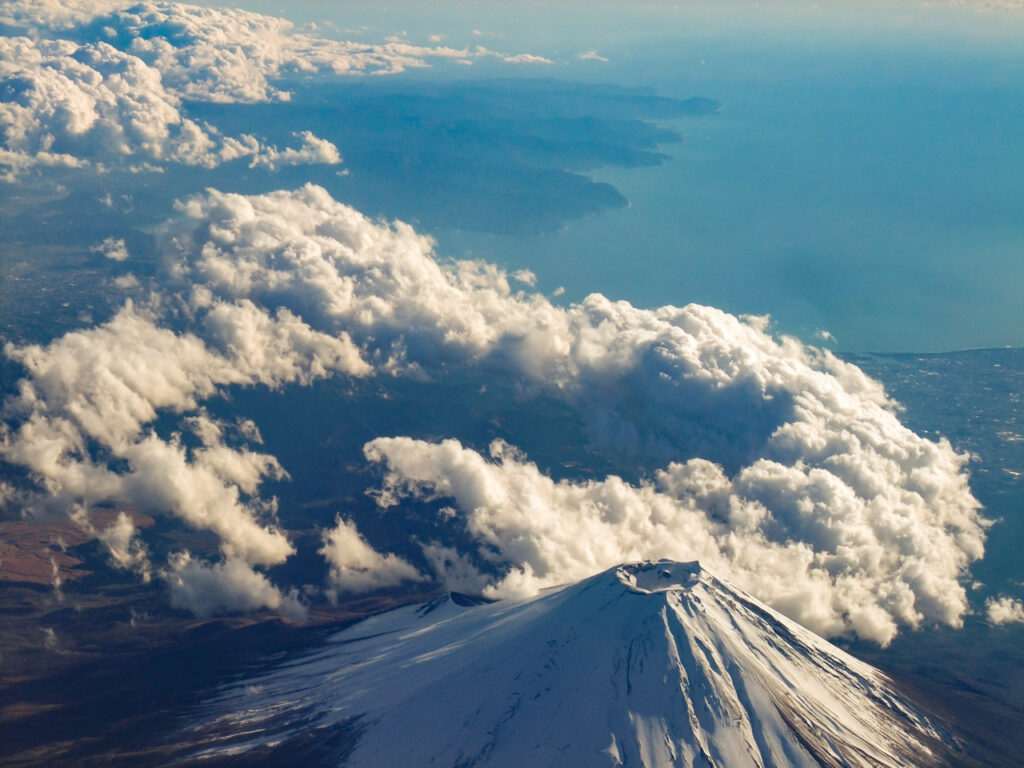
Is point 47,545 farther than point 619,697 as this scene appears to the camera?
Yes

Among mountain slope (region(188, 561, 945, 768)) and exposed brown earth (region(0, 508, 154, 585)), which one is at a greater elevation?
mountain slope (region(188, 561, 945, 768))

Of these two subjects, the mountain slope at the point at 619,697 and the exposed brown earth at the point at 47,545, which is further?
the exposed brown earth at the point at 47,545

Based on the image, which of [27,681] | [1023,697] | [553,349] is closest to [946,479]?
[1023,697]

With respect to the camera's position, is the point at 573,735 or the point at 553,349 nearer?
the point at 573,735

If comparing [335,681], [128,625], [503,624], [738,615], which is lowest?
[128,625]

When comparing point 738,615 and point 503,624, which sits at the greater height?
point 738,615

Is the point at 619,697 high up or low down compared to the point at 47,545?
up

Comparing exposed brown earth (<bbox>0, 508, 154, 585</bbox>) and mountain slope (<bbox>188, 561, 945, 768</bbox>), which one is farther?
exposed brown earth (<bbox>0, 508, 154, 585</bbox>)

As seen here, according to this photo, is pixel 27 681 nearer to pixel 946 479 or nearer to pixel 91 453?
pixel 91 453
